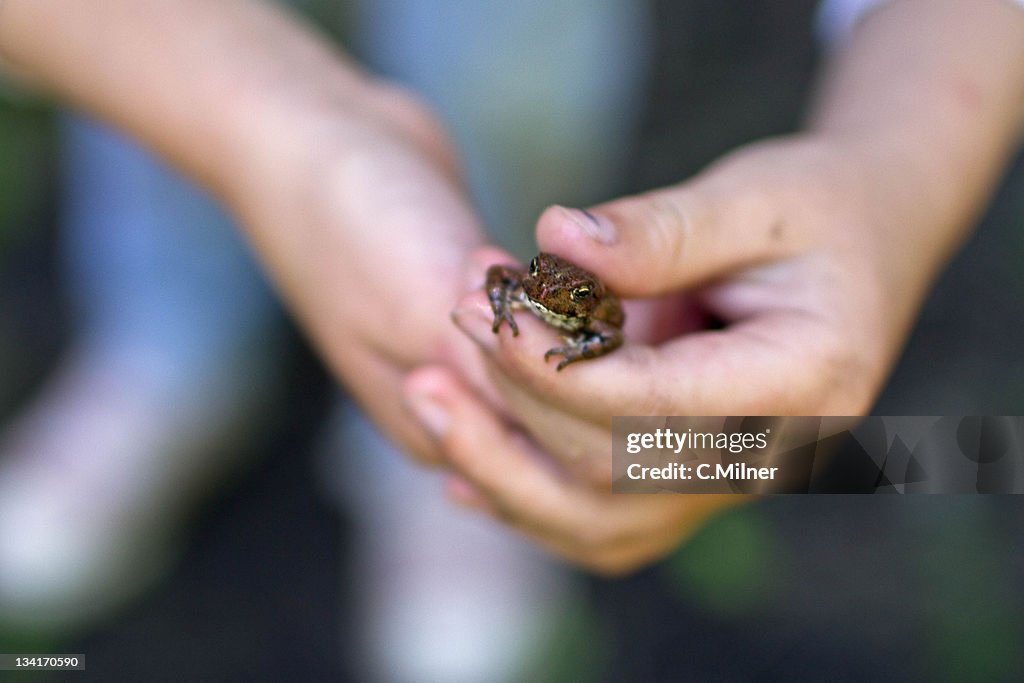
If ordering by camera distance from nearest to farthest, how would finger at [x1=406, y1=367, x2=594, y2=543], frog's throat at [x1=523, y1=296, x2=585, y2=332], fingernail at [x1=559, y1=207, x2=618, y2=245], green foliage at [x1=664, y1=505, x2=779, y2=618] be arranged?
fingernail at [x1=559, y1=207, x2=618, y2=245], frog's throat at [x1=523, y1=296, x2=585, y2=332], finger at [x1=406, y1=367, x2=594, y2=543], green foliage at [x1=664, y1=505, x2=779, y2=618]

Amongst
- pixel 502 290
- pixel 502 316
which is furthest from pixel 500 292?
pixel 502 316

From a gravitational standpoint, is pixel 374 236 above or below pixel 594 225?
above

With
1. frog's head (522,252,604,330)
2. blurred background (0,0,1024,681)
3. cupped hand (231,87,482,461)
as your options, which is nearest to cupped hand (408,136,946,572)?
frog's head (522,252,604,330)

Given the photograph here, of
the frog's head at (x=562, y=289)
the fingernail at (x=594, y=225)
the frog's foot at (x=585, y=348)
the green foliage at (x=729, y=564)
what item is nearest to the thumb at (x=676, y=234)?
the fingernail at (x=594, y=225)

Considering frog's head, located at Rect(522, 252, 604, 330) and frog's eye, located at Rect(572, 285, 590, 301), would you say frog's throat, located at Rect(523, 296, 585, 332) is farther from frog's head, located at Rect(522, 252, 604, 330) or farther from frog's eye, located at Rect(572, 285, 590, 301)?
frog's eye, located at Rect(572, 285, 590, 301)

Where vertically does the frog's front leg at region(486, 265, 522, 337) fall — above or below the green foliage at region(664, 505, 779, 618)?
above

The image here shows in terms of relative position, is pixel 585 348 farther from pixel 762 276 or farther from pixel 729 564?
pixel 729 564

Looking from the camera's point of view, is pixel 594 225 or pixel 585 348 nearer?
pixel 594 225

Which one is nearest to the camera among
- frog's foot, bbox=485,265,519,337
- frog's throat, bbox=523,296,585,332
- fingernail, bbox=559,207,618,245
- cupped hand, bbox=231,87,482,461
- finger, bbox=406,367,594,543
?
fingernail, bbox=559,207,618,245
